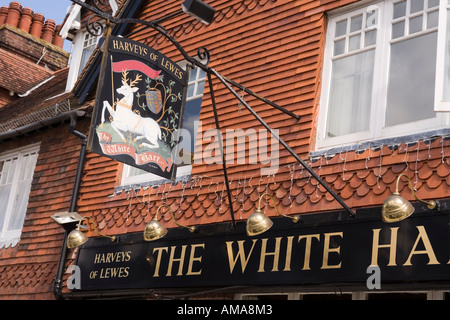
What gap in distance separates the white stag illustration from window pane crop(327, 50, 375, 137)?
2.12m

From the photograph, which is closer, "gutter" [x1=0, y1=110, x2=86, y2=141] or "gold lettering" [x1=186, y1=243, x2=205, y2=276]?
"gold lettering" [x1=186, y1=243, x2=205, y2=276]

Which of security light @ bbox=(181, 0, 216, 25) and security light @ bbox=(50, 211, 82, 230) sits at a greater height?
security light @ bbox=(181, 0, 216, 25)

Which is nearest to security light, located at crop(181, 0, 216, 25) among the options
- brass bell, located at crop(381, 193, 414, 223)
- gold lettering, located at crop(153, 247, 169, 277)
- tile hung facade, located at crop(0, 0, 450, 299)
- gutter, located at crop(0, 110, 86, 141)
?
tile hung facade, located at crop(0, 0, 450, 299)

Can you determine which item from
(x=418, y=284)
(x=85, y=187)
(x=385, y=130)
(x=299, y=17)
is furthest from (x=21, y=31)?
(x=418, y=284)

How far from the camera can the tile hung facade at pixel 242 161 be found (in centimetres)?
780

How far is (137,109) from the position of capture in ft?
27.7

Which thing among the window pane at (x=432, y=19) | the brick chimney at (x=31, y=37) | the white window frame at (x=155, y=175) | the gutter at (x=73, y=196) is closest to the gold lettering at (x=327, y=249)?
the window pane at (x=432, y=19)

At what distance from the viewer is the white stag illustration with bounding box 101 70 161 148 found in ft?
27.2

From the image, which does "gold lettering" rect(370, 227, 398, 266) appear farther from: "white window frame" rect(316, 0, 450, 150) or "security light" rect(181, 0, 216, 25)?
"security light" rect(181, 0, 216, 25)

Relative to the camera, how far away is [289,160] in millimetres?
8805

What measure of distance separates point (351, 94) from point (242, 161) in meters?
1.65

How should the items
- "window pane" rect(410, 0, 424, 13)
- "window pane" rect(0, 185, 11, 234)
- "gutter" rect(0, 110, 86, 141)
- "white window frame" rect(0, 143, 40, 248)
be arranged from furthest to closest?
"window pane" rect(0, 185, 11, 234), "white window frame" rect(0, 143, 40, 248), "gutter" rect(0, 110, 86, 141), "window pane" rect(410, 0, 424, 13)

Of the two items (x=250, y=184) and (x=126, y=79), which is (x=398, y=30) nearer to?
(x=250, y=184)

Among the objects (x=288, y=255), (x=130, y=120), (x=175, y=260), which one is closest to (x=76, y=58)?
(x=175, y=260)
